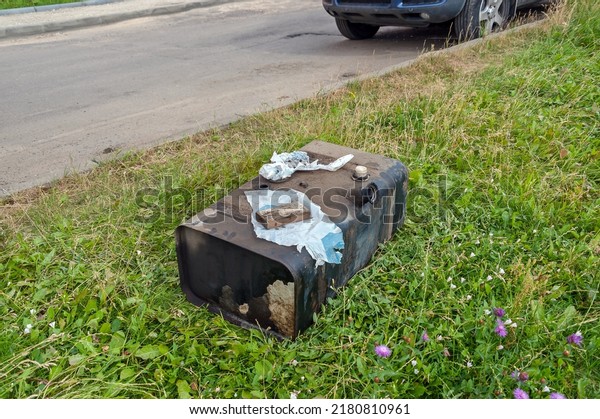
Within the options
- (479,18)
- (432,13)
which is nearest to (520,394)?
(432,13)

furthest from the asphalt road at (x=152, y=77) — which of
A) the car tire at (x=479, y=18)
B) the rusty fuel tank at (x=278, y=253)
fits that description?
the rusty fuel tank at (x=278, y=253)

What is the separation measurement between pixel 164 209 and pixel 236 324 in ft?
3.25

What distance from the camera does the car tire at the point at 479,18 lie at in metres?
5.77

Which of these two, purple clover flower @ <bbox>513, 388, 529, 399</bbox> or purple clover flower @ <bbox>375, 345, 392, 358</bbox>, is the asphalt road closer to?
purple clover flower @ <bbox>375, 345, 392, 358</bbox>

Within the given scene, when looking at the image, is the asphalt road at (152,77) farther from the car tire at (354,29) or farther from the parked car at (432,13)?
the parked car at (432,13)

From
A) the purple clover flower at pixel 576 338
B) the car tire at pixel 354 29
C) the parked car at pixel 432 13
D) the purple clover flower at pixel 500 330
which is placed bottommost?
the purple clover flower at pixel 576 338

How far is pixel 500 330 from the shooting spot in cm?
205

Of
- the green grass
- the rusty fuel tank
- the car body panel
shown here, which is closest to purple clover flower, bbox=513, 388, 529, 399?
the rusty fuel tank

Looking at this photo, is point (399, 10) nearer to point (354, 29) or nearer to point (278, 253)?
point (354, 29)

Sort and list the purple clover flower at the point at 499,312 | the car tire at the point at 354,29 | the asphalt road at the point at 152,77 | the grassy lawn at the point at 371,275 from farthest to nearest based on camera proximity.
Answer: the car tire at the point at 354,29 < the asphalt road at the point at 152,77 < the purple clover flower at the point at 499,312 < the grassy lawn at the point at 371,275

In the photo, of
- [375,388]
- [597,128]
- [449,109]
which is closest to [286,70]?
[449,109]

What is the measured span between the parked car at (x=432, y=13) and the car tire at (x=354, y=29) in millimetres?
247

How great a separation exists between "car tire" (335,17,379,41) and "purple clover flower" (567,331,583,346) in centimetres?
536

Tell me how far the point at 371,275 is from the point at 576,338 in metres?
0.85
